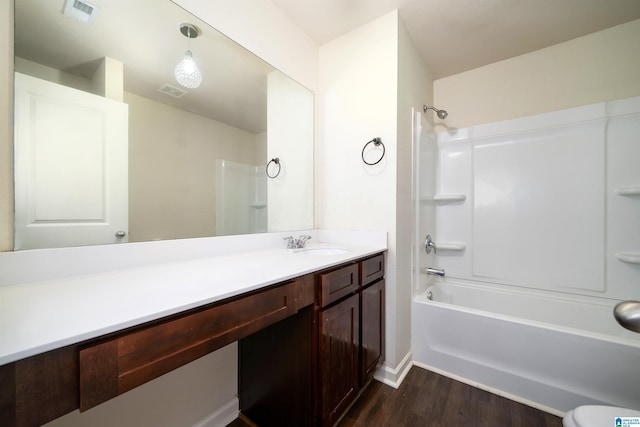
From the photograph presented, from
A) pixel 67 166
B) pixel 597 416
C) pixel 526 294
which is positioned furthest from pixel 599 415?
pixel 67 166

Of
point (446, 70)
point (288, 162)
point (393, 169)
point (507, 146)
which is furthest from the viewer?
point (446, 70)

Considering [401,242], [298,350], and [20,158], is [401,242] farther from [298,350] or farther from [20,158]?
[20,158]

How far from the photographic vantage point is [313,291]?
1.00 m

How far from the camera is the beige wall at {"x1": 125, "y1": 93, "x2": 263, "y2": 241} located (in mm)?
992

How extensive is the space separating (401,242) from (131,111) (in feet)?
5.40

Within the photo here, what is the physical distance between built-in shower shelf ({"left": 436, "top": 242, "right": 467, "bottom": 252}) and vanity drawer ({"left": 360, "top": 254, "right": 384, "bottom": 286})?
3.35 ft

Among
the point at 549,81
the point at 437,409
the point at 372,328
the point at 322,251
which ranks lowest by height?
the point at 437,409

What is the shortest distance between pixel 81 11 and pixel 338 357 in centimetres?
177

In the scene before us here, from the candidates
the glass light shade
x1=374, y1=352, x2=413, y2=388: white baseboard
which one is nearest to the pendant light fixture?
the glass light shade

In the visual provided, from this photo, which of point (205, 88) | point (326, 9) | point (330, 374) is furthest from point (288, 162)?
point (330, 374)

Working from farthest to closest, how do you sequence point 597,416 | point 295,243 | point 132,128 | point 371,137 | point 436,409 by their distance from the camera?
point 371,137 → point 295,243 → point 436,409 → point 132,128 → point 597,416

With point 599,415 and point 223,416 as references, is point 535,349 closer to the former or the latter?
point 599,415

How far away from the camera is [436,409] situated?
1.32 m

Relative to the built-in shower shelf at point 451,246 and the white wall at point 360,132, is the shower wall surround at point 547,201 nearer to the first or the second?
the built-in shower shelf at point 451,246
